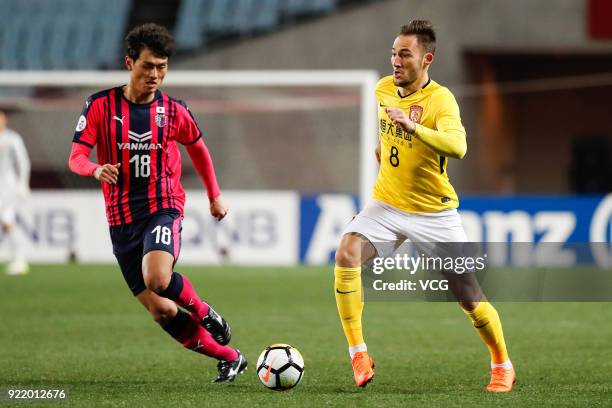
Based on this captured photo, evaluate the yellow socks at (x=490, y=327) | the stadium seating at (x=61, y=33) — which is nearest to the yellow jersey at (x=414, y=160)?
the yellow socks at (x=490, y=327)

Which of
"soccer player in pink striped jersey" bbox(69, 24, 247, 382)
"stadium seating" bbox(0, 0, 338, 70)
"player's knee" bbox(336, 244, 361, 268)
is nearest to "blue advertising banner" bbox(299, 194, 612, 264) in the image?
"stadium seating" bbox(0, 0, 338, 70)

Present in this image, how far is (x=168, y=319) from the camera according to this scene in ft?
19.0

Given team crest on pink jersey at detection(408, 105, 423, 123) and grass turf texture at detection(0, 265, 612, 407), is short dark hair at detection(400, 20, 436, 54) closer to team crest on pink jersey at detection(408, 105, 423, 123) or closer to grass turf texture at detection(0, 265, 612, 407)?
team crest on pink jersey at detection(408, 105, 423, 123)

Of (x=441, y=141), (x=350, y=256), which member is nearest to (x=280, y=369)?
(x=350, y=256)

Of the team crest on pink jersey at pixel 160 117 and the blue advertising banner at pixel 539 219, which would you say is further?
the blue advertising banner at pixel 539 219

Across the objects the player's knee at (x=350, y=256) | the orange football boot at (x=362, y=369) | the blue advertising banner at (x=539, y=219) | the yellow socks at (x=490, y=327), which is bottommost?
the blue advertising banner at (x=539, y=219)

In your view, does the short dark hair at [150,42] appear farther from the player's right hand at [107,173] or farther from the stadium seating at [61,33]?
the stadium seating at [61,33]

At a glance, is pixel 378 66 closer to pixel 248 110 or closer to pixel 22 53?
A: pixel 248 110

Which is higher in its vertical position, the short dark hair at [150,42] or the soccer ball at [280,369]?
the short dark hair at [150,42]

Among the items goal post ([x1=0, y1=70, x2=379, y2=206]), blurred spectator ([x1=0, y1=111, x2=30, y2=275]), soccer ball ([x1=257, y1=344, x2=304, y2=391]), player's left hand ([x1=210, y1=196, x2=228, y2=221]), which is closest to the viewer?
soccer ball ([x1=257, y1=344, x2=304, y2=391])

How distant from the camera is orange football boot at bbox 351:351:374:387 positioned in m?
5.55

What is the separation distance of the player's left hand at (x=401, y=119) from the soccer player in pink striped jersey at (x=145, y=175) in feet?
4.20

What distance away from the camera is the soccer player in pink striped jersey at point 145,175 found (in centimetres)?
573

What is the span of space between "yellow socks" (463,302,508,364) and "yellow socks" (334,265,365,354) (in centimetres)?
54
